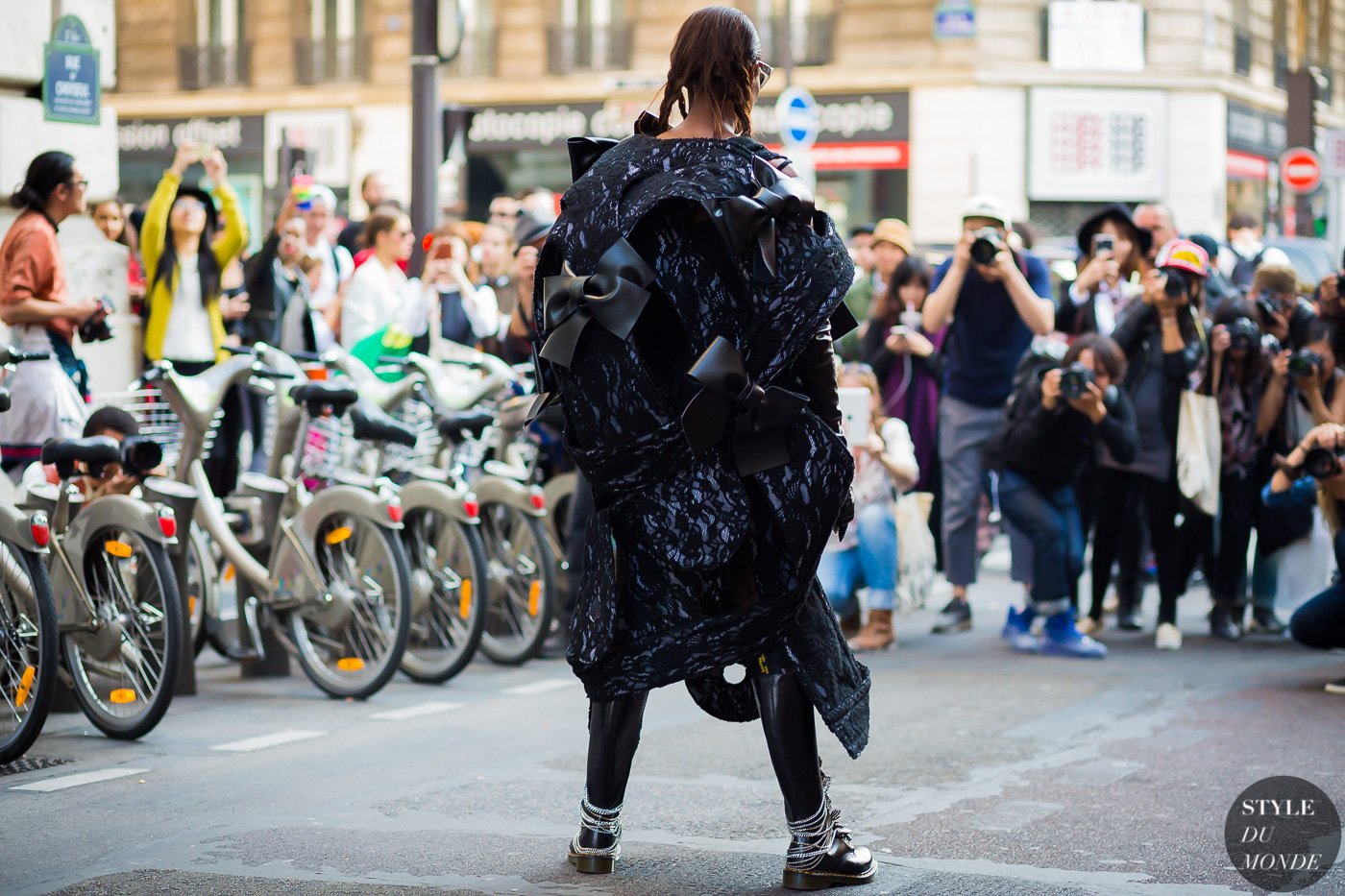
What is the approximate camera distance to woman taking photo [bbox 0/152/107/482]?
7.99m

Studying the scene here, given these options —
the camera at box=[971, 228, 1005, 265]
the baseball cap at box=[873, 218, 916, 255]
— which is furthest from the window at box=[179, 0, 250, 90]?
the camera at box=[971, 228, 1005, 265]

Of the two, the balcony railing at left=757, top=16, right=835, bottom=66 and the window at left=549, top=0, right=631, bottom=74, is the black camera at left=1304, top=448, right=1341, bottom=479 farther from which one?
the window at left=549, top=0, right=631, bottom=74

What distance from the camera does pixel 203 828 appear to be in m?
5.37

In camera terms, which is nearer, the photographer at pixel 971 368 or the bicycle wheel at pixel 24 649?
the bicycle wheel at pixel 24 649

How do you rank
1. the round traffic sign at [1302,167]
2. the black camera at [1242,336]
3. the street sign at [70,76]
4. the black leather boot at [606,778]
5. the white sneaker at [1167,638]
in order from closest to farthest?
the black leather boot at [606,778] → the white sneaker at [1167,638] → the black camera at [1242,336] → the street sign at [70,76] → the round traffic sign at [1302,167]

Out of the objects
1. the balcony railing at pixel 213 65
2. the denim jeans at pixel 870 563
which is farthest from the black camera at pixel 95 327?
the balcony railing at pixel 213 65

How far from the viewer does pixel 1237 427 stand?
981cm

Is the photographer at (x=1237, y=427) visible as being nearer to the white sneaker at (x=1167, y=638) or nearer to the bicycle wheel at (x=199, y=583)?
the white sneaker at (x=1167, y=638)

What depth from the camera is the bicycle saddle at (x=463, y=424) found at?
28.1 feet

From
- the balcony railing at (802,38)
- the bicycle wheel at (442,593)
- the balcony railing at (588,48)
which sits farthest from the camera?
the balcony railing at (588,48)

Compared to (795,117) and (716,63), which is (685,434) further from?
(795,117)

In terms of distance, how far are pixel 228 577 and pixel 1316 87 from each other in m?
17.2

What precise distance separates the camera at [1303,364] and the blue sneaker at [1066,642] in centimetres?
149

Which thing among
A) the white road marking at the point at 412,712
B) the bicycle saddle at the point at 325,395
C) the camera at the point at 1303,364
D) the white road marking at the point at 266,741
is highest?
the camera at the point at 1303,364
